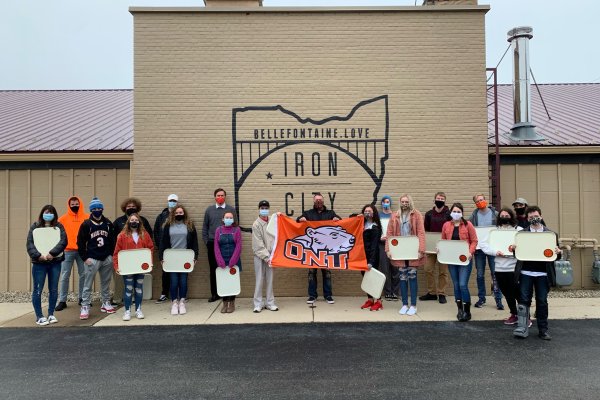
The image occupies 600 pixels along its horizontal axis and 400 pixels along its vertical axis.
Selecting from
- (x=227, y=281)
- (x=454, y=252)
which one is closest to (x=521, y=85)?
(x=454, y=252)

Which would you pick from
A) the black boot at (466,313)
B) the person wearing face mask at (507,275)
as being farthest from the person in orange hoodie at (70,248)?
the person wearing face mask at (507,275)

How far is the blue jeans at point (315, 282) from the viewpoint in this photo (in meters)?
8.01

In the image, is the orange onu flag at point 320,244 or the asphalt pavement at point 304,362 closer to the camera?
the asphalt pavement at point 304,362

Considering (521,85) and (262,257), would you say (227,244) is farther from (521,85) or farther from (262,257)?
(521,85)

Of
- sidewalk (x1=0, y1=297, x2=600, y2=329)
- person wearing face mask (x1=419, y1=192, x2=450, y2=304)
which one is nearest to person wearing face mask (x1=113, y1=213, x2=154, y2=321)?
sidewalk (x1=0, y1=297, x2=600, y2=329)

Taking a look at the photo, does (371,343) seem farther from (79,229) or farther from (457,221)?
(79,229)

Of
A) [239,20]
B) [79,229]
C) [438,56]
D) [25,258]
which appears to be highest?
[239,20]

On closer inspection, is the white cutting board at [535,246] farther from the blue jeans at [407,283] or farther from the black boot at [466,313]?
the blue jeans at [407,283]

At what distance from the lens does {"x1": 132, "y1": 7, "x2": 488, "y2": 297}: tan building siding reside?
873 cm

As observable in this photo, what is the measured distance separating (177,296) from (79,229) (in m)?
2.10

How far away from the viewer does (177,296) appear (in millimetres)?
7602

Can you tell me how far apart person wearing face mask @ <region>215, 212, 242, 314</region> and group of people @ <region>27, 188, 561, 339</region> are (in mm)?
18

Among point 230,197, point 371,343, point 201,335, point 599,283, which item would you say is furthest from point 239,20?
point 599,283

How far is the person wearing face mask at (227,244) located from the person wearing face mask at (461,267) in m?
3.61
